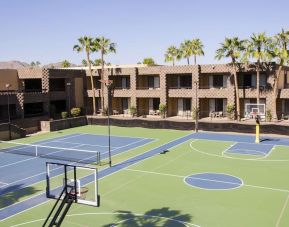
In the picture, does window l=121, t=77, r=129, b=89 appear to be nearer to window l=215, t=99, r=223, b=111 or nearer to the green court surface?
window l=215, t=99, r=223, b=111

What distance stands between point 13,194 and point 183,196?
11.7 metres

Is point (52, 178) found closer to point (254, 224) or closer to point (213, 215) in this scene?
point (213, 215)

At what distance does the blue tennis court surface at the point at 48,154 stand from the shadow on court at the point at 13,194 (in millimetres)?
74

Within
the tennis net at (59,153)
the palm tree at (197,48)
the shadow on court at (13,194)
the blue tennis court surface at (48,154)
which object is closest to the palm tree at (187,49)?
the palm tree at (197,48)

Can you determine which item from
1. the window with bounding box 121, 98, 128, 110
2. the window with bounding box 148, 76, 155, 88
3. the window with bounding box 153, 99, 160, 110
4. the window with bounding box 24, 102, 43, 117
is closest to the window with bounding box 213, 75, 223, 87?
the window with bounding box 153, 99, 160, 110

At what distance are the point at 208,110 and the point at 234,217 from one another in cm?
3814

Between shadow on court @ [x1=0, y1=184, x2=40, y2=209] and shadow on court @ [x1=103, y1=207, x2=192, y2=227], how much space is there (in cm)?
751

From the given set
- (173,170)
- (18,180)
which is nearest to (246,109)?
(173,170)

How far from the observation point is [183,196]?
76.6 feet

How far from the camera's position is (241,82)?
5369 cm

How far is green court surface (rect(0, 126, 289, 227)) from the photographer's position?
1955 cm

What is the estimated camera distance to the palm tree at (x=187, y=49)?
7817cm

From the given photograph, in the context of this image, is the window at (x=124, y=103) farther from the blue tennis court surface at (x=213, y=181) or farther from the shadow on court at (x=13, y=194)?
the shadow on court at (x=13, y=194)

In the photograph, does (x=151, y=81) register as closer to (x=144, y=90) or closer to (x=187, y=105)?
(x=144, y=90)
